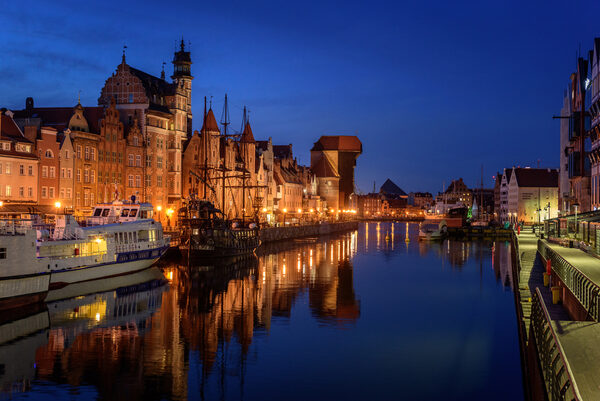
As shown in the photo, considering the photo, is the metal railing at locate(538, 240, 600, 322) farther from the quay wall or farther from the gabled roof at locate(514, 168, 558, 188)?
the gabled roof at locate(514, 168, 558, 188)

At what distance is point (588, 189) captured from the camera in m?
74.8

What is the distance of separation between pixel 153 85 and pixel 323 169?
309 ft

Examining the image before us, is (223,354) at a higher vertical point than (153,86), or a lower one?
lower

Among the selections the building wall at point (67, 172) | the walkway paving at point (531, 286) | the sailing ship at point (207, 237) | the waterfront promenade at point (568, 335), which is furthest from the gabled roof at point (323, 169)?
the waterfront promenade at point (568, 335)

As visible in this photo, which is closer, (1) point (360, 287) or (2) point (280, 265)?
(1) point (360, 287)

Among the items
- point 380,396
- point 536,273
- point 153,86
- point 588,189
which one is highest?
point 153,86

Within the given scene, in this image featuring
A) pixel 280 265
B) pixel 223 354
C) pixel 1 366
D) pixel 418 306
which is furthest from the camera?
pixel 280 265

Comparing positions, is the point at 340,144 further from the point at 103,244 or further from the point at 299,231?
the point at 103,244

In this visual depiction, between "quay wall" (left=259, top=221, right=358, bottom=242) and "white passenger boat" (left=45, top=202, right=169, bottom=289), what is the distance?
1597 inches

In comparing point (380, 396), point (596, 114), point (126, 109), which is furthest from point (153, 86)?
point (380, 396)

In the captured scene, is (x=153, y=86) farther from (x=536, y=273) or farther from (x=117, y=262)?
(x=536, y=273)

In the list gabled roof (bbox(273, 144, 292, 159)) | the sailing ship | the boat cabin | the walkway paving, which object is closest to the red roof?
gabled roof (bbox(273, 144, 292, 159))

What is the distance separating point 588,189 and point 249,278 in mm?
44905

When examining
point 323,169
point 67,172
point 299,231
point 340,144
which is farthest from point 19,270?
point 340,144
